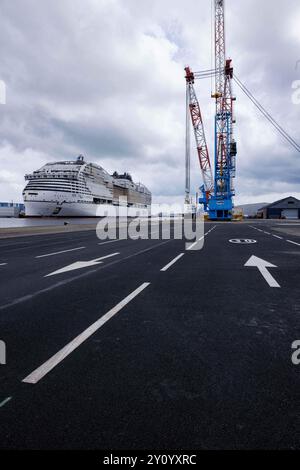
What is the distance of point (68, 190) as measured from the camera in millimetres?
67188

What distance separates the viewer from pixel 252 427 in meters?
1.93

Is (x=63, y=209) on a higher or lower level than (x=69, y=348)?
higher

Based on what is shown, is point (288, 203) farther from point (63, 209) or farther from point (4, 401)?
point (4, 401)

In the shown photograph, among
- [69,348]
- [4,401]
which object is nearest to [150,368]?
[69,348]

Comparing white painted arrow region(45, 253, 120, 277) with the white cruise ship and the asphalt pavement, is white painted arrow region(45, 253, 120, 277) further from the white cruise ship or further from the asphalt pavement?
the white cruise ship

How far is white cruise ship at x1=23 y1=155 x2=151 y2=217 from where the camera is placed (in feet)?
222

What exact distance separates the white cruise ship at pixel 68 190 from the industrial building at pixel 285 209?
6322 centimetres

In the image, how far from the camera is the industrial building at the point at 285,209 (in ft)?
315

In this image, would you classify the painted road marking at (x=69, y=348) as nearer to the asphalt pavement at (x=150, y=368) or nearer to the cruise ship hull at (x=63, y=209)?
the asphalt pavement at (x=150, y=368)

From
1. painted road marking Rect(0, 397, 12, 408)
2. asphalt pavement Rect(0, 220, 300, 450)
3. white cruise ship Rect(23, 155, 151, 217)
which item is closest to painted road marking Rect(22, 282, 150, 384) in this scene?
asphalt pavement Rect(0, 220, 300, 450)

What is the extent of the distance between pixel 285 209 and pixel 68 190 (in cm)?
7894

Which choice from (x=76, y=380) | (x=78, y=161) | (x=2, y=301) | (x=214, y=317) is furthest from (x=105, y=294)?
(x=78, y=161)

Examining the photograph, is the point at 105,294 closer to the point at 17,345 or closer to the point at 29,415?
the point at 17,345
